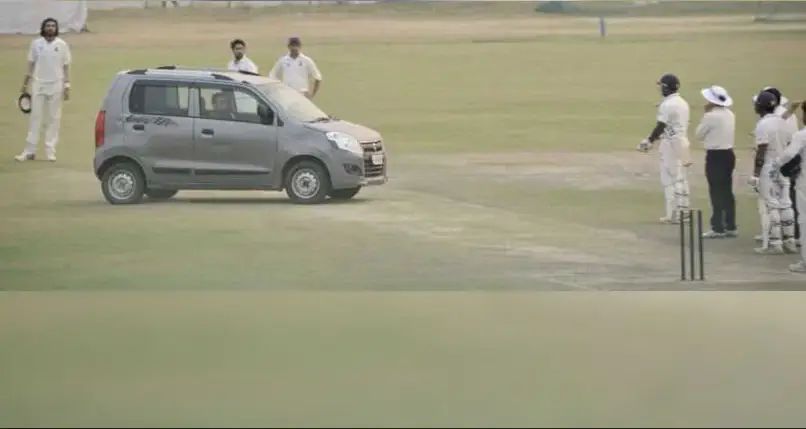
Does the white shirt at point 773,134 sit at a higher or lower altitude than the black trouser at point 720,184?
higher

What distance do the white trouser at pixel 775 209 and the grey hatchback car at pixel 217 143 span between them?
8.39 ft

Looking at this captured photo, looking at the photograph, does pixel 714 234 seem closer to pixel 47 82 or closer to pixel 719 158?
pixel 719 158

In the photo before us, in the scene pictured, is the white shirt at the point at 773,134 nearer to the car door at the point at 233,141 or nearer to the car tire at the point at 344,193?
the car tire at the point at 344,193

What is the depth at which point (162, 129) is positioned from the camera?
11008 mm

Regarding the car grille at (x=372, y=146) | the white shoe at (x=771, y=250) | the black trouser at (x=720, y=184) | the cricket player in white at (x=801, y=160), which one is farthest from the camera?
the car grille at (x=372, y=146)

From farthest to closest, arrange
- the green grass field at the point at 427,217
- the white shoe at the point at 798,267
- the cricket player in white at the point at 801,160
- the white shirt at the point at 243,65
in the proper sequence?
the white shirt at the point at 243,65
the white shoe at the point at 798,267
the green grass field at the point at 427,217
the cricket player in white at the point at 801,160

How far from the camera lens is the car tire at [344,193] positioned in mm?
11008

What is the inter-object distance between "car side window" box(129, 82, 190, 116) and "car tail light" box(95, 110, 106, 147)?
0.68ft

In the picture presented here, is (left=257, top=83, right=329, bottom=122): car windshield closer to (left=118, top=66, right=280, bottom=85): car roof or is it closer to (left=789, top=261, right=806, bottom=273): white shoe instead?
(left=118, top=66, right=280, bottom=85): car roof

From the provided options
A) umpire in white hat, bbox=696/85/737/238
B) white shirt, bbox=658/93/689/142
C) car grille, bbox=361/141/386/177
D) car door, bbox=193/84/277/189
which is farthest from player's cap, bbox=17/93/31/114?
umpire in white hat, bbox=696/85/737/238

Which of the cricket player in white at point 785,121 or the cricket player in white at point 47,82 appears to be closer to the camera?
the cricket player in white at point 785,121

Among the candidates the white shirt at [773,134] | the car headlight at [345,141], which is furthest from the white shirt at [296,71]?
the white shirt at [773,134]

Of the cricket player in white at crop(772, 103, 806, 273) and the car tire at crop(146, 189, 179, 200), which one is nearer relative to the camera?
the cricket player in white at crop(772, 103, 806, 273)

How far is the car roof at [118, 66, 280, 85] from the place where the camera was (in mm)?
11062
